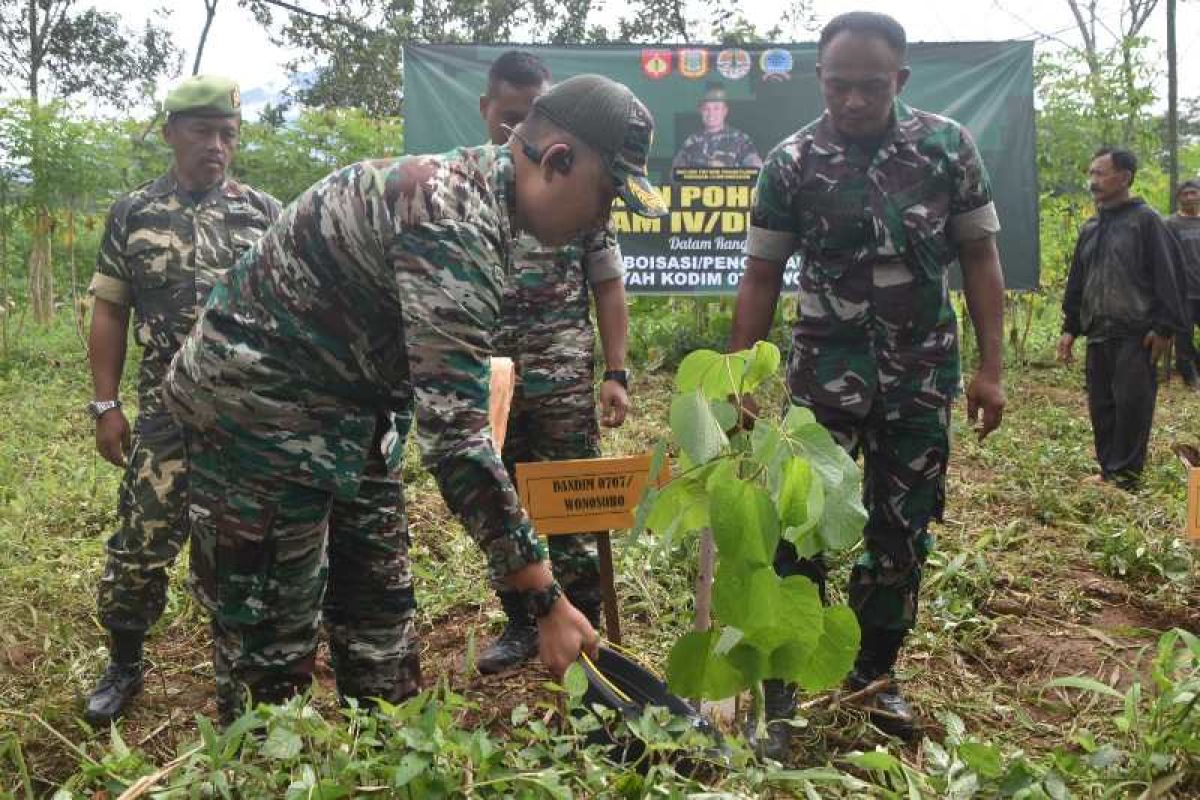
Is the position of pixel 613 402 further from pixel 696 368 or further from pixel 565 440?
pixel 696 368

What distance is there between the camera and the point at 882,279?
246 cm

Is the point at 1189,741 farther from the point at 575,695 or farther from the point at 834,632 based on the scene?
the point at 575,695

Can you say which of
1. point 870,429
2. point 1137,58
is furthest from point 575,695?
point 1137,58

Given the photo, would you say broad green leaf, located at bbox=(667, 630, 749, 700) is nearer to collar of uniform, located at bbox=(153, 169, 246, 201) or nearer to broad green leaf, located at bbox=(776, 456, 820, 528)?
broad green leaf, located at bbox=(776, 456, 820, 528)

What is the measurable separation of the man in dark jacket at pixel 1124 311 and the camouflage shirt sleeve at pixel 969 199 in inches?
124

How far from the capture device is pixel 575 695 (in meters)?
1.34

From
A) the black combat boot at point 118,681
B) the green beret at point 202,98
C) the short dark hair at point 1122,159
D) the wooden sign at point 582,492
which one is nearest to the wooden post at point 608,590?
the wooden sign at point 582,492

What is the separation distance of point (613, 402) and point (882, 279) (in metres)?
0.92

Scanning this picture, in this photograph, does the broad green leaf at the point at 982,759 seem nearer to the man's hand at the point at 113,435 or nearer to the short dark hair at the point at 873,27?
the short dark hair at the point at 873,27

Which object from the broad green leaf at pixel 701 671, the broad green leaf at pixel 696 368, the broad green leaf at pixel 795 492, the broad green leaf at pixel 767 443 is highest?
the broad green leaf at pixel 696 368

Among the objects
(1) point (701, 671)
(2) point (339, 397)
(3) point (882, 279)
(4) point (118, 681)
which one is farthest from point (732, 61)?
(1) point (701, 671)

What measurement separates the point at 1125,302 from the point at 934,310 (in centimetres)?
337

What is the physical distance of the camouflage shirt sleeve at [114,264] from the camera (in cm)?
271

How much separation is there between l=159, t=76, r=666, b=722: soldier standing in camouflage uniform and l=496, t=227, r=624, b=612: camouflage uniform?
2.54 ft
